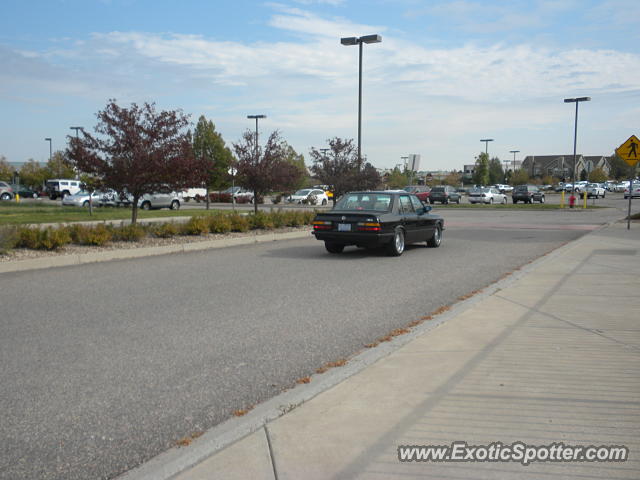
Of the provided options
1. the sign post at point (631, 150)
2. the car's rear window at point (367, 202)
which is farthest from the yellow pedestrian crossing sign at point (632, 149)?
the car's rear window at point (367, 202)

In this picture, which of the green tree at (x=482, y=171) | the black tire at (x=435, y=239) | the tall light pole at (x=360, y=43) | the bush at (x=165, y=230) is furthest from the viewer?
the green tree at (x=482, y=171)

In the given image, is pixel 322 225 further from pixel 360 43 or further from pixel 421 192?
pixel 421 192

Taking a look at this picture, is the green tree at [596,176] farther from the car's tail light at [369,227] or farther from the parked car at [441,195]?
the car's tail light at [369,227]

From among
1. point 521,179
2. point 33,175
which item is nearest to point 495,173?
point 521,179

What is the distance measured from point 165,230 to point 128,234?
3.93 feet

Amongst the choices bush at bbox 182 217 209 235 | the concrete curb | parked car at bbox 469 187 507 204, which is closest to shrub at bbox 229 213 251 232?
the concrete curb

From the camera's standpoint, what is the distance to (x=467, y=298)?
8492 mm

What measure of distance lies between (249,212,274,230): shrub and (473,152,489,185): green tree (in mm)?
83947

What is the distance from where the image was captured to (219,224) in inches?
710

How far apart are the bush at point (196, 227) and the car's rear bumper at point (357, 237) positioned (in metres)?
4.58

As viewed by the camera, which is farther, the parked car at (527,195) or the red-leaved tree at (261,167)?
the parked car at (527,195)

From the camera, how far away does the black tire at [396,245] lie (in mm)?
13759

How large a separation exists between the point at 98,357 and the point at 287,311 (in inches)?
105

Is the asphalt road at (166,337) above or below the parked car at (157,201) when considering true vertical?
below
